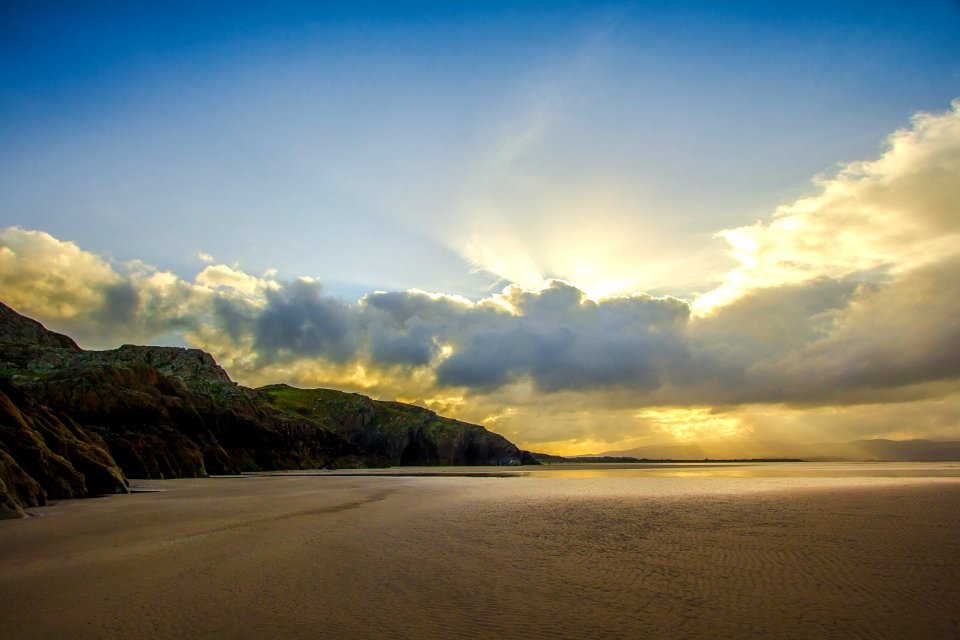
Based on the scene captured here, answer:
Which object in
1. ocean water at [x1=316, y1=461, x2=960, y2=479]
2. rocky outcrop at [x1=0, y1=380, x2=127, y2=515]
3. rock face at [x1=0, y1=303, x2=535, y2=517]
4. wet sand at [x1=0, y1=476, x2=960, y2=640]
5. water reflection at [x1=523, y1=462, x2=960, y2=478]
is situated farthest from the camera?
ocean water at [x1=316, y1=461, x2=960, y2=479]

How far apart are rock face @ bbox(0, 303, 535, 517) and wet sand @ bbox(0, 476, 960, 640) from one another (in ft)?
45.5

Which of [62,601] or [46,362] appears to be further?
[46,362]

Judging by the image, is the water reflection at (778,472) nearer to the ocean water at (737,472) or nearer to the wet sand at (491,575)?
the ocean water at (737,472)

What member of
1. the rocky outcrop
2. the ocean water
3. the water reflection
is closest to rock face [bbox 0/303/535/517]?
the rocky outcrop

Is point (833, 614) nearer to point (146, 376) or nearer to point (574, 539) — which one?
point (574, 539)

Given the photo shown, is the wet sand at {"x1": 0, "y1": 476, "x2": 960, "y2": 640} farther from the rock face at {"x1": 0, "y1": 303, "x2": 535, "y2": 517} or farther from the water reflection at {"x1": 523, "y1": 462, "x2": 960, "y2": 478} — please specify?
the water reflection at {"x1": 523, "y1": 462, "x2": 960, "y2": 478}

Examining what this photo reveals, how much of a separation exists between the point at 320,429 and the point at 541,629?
489ft

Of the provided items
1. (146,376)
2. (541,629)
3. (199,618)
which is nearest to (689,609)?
(541,629)

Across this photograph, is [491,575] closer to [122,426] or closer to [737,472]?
[122,426]

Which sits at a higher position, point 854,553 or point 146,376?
point 146,376

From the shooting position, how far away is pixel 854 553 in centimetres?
1527

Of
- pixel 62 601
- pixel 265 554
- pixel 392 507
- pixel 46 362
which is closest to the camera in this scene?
pixel 62 601

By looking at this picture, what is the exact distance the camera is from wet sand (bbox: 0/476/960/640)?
957 centimetres

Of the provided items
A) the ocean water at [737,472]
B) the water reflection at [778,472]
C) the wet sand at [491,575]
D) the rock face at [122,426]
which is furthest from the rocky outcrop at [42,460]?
the water reflection at [778,472]
